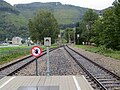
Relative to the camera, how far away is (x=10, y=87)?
37.8ft

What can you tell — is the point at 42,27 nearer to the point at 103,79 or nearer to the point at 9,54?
the point at 9,54

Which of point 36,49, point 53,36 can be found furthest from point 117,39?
point 53,36

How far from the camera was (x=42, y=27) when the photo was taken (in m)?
113

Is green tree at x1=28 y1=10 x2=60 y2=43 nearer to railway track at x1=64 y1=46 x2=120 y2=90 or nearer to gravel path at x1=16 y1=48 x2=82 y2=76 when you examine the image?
gravel path at x1=16 y1=48 x2=82 y2=76

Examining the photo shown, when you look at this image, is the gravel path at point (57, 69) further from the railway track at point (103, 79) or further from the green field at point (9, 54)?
the green field at point (9, 54)

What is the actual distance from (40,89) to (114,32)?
122ft

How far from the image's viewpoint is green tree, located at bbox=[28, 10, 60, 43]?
112000 mm

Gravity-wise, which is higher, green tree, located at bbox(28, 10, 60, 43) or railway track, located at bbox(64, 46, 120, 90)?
green tree, located at bbox(28, 10, 60, 43)

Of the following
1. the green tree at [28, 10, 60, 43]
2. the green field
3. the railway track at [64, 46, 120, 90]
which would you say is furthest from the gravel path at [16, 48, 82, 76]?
the green tree at [28, 10, 60, 43]

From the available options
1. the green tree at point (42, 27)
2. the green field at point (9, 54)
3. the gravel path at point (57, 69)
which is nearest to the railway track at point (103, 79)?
the gravel path at point (57, 69)

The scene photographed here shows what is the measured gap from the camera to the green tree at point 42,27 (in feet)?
367

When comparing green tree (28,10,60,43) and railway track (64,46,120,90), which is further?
green tree (28,10,60,43)

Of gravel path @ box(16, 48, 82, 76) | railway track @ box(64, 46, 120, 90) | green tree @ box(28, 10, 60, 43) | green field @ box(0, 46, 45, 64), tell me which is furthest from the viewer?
green tree @ box(28, 10, 60, 43)

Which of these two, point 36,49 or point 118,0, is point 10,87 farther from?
point 118,0
